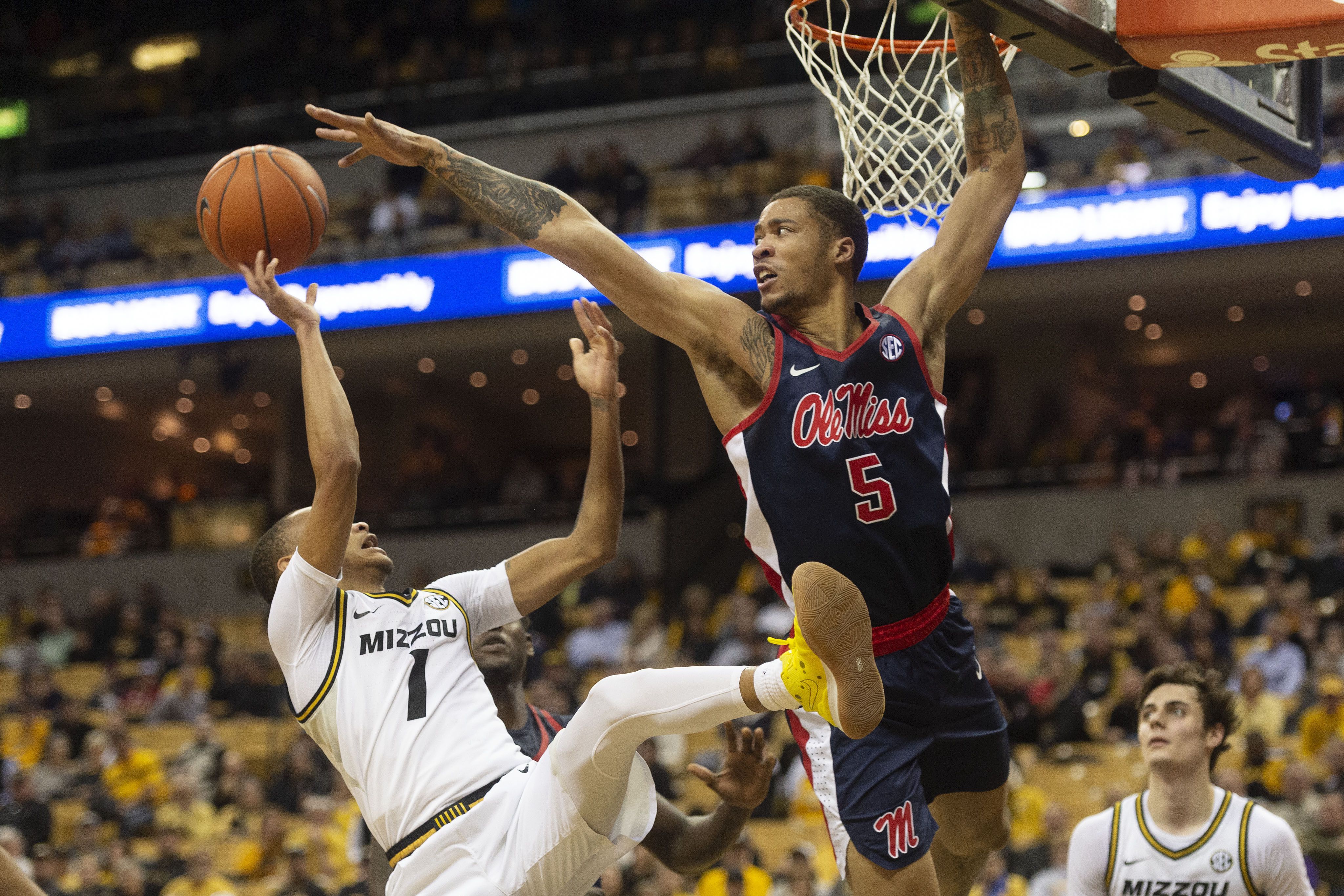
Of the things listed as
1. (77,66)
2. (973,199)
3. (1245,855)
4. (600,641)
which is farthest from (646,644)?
(77,66)

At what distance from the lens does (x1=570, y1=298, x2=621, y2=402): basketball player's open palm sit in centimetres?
435

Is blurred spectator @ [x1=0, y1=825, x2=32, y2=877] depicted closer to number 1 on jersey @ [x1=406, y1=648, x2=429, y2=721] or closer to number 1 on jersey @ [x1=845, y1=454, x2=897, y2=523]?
number 1 on jersey @ [x1=406, y1=648, x2=429, y2=721]

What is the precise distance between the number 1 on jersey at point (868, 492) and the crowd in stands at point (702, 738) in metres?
5.02

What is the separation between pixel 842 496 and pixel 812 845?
22.8 feet

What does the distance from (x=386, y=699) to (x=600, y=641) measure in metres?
10.6

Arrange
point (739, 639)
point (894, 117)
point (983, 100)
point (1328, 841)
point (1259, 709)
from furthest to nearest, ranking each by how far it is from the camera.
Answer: point (739, 639) < point (1259, 709) < point (1328, 841) < point (894, 117) < point (983, 100)

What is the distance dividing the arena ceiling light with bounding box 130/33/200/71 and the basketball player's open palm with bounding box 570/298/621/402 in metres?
20.5

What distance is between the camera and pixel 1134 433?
17000 mm

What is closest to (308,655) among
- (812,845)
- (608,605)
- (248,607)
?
(812,845)

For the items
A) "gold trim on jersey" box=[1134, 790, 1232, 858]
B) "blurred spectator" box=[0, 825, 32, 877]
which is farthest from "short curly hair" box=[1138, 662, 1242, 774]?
"blurred spectator" box=[0, 825, 32, 877]

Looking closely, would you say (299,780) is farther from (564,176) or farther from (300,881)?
(564,176)

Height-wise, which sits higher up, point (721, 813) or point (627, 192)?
point (627, 192)

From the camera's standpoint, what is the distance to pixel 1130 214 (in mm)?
14391

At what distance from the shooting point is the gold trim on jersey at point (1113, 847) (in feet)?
16.4
